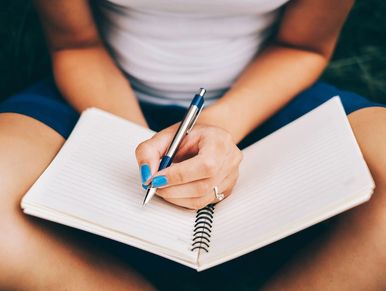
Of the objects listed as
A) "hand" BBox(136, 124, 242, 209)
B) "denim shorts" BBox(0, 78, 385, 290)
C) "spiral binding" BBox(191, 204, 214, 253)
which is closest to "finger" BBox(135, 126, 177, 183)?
"hand" BBox(136, 124, 242, 209)

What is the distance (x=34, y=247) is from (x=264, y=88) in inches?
21.3

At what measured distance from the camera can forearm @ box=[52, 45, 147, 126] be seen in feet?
2.94

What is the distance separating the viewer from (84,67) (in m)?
0.92

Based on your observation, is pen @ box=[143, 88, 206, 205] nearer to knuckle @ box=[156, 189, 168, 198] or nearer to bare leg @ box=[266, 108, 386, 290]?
knuckle @ box=[156, 189, 168, 198]

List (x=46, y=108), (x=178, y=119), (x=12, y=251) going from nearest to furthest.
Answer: (x=12, y=251) → (x=46, y=108) → (x=178, y=119)

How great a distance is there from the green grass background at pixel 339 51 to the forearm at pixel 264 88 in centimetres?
49

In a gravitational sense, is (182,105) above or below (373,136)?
below

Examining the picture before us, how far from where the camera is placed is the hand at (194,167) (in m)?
0.61

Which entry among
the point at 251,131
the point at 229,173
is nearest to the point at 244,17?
the point at 251,131

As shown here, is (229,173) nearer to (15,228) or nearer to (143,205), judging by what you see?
(143,205)

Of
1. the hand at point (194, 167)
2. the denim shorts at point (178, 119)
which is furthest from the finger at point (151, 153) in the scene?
the denim shorts at point (178, 119)

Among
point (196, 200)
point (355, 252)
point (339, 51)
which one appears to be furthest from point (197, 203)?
point (339, 51)

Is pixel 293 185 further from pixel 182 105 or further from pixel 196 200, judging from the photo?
pixel 182 105

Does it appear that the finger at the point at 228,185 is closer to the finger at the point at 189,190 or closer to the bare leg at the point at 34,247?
the finger at the point at 189,190
